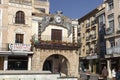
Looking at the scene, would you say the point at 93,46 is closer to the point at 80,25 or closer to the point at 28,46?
the point at 80,25

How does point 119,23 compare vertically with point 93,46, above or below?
above

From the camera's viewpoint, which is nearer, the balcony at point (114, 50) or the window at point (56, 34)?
the window at point (56, 34)

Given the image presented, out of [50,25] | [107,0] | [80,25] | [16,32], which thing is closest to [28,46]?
[16,32]

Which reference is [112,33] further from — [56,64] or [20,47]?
[20,47]

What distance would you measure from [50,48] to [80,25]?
84.0 ft

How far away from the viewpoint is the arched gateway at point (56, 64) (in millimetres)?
36375

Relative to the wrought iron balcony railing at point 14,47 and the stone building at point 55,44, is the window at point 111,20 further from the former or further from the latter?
the wrought iron balcony railing at point 14,47

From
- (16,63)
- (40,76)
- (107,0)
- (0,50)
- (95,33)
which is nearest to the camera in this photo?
(40,76)

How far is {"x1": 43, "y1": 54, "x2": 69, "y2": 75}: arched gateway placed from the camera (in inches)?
1432

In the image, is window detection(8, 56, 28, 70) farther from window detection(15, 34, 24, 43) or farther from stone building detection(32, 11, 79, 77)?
window detection(15, 34, 24, 43)

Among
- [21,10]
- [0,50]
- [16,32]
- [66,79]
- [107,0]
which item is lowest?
Result: [66,79]

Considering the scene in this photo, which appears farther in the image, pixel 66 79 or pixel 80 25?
pixel 80 25

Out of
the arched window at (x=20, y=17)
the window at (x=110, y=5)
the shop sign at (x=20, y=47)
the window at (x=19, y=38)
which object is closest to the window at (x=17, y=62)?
the shop sign at (x=20, y=47)

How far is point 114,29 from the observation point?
39.6 metres
